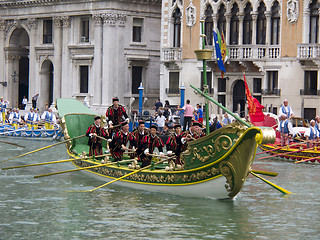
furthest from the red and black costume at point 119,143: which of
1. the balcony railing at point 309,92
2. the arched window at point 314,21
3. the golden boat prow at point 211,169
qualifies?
the arched window at point 314,21

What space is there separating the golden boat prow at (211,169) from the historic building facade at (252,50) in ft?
56.1

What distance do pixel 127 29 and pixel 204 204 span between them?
27760mm

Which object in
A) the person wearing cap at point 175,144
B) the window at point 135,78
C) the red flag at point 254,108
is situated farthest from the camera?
the window at point 135,78

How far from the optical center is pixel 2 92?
167 ft

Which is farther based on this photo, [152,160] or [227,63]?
[227,63]

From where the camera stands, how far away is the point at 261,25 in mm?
36781

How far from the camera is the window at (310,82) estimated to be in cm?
3497

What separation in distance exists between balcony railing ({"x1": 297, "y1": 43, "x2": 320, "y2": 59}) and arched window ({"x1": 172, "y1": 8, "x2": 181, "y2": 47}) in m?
7.72

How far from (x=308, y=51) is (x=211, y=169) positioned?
18.9m

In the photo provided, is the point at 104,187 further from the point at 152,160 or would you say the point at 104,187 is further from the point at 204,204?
the point at 204,204

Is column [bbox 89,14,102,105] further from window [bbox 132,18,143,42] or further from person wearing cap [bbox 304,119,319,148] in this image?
person wearing cap [bbox 304,119,319,148]

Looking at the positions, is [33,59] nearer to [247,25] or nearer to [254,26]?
[247,25]

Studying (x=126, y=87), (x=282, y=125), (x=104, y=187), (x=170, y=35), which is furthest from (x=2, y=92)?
(x=104, y=187)

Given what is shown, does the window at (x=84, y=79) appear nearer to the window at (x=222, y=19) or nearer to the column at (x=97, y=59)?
the column at (x=97, y=59)
